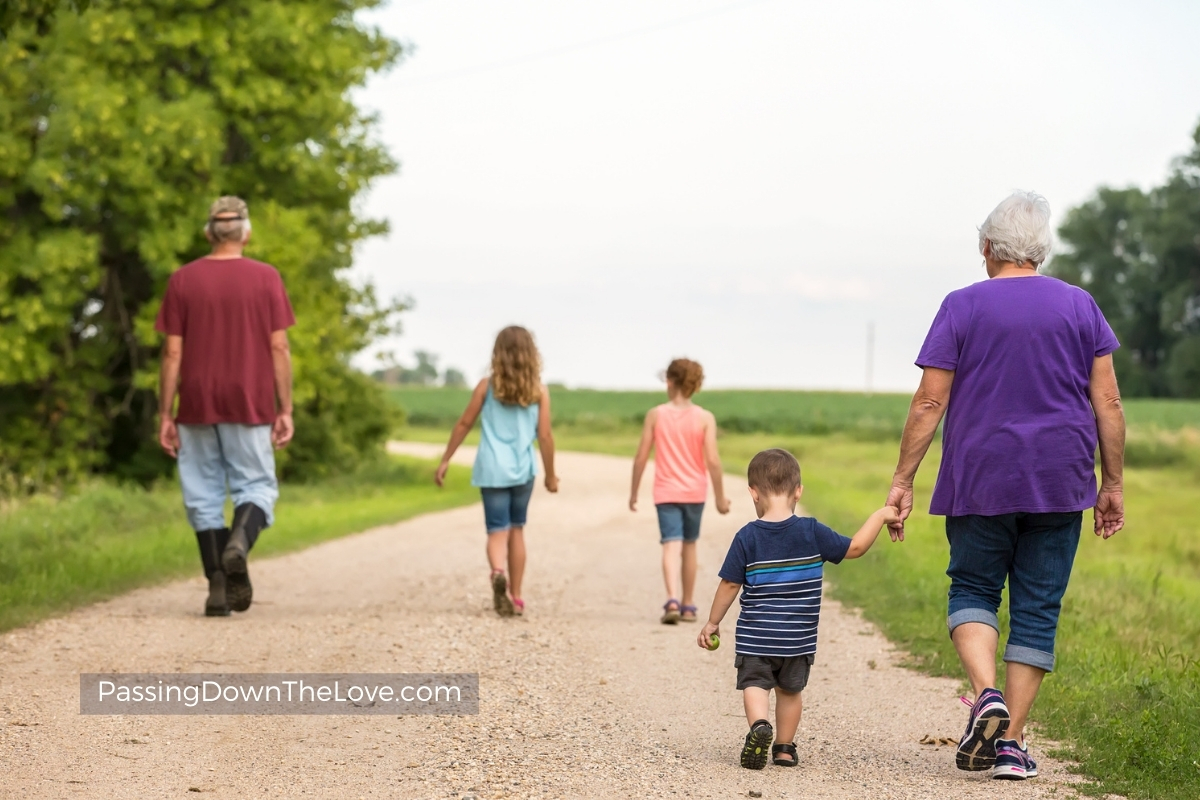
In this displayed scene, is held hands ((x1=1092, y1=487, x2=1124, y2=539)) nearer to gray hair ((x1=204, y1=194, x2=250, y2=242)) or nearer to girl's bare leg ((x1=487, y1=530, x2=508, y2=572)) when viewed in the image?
girl's bare leg ((x1=487, y1=530, x2=508, y2=572))

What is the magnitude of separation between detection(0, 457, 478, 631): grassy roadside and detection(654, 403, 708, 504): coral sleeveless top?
157 inches

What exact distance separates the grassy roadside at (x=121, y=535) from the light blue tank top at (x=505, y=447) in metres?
2.82

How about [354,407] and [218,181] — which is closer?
[218,181]

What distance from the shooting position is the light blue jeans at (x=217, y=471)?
8797mm

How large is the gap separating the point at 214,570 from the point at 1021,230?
565 cm

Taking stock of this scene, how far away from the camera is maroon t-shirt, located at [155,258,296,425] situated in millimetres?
8719

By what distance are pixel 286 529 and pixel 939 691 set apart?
954cm

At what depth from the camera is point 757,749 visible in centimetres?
516

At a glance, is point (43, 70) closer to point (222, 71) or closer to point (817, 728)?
point (222, 71)

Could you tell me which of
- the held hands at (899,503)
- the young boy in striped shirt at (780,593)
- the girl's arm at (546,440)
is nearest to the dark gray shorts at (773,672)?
the young boy in striped shirt at (780,593)

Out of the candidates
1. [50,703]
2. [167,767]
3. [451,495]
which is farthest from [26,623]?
[451,495]

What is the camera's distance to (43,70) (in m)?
20.3

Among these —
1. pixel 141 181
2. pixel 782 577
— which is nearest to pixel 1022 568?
pixel 782 577

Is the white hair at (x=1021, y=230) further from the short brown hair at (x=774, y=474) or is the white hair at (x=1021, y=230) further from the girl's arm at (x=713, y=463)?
the girl's arm at (x=713, y=463)
